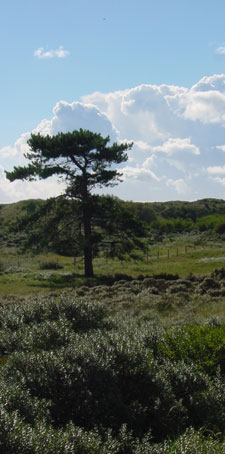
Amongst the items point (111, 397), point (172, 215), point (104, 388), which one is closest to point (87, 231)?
point (104, 388)

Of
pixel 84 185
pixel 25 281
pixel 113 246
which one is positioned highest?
pixel 84 185

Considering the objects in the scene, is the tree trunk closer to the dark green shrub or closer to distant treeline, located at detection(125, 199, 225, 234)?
the dark green shrub

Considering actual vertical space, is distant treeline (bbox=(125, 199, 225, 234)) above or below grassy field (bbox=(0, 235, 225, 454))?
above

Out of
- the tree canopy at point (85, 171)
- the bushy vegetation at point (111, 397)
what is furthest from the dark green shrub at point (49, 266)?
the bushy vegetation at point (111, 397)

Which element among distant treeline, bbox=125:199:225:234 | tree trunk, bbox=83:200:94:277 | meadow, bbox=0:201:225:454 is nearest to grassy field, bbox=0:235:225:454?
meadow, bbox=0:201:225:454

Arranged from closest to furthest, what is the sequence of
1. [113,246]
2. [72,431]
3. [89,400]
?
[72,431], [89,400], [113,246]

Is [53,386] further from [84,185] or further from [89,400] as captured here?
[84,185]

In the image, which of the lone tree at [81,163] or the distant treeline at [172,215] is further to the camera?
the distant treeline at [172,215]

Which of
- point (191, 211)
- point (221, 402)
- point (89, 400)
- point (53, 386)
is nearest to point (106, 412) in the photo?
point (89, 400)

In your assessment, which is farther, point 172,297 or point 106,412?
point 172,297

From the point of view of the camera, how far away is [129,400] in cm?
565

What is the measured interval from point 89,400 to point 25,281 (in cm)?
2333

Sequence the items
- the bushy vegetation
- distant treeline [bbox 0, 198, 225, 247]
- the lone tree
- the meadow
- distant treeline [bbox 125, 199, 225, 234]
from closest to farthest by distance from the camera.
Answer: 1. the meadow
2. the bushy vegetation
3. the lone tree
4. distant treeline [bbox 0, 198, 225, 247]
5. distant treeline [bbox 125, 199, 225, 234]

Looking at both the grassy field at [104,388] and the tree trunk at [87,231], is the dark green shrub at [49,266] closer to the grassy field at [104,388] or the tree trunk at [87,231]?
the tree trunk at [87,231]
